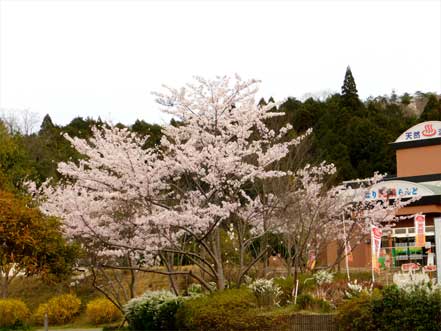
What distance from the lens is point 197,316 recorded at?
17047 millimetres

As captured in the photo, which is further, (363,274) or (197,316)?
(363,274)

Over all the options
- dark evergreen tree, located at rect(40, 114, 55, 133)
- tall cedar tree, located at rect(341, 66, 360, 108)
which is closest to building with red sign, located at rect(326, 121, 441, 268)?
tall cedar tree, located at rect(341, 66, 360, 108)

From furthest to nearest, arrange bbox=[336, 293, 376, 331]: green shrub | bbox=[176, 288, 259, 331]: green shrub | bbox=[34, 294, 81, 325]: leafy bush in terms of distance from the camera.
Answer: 1. bbox=[34, 294, 81, 325]: leafy bush
2. bbox=[176, 288, 259, 331]: green shrub
3. bbox=[336, 293, 376, 331]: green shrub

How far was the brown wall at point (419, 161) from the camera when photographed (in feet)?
120

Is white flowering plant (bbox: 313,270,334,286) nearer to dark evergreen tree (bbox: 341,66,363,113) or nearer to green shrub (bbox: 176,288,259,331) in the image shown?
green shrub (bbox: 176,288,259,331)

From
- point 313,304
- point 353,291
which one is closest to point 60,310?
point 313,304

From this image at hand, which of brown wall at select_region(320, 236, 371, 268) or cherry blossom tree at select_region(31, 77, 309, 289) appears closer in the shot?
cherry blossom tree at select_region(31, 77, 309, 289)

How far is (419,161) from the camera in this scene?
3712cm

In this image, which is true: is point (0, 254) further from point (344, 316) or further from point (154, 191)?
point (344, 316)

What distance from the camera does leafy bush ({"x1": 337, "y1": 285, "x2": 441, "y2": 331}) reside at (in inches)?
546

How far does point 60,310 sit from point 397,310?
19802 mm

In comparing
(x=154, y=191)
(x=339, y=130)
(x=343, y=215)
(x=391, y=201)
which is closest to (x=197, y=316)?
(x=154, y=191)

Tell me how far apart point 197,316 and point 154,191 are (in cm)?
366

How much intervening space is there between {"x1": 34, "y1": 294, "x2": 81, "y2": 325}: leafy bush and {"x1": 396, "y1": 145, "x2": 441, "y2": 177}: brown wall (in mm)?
18611
